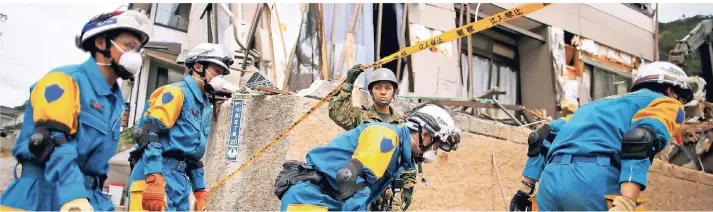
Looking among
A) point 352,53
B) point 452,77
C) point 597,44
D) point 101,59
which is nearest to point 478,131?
point 352,53

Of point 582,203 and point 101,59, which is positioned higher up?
point 101,59

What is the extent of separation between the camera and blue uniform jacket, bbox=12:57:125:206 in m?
2.98

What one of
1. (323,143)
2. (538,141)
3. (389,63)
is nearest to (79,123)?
(538,141)

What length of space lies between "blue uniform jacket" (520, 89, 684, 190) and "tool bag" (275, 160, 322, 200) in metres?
1.48

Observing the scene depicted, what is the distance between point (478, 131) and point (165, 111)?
4625mm

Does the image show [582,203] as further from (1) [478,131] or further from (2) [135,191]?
(1) [478,131]

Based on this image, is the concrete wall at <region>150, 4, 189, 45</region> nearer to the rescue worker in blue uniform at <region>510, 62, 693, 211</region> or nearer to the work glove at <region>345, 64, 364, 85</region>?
the work glove at <region>345, 64, 364, 85</region>

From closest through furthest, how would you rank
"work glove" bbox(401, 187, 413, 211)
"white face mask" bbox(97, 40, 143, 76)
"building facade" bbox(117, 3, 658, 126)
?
"white face mask" bbox(97, 40, 143, 76) → "work glove" bbox(401, 187, 413, 211) → "building facade" bbox(117, 3, 658, 126)

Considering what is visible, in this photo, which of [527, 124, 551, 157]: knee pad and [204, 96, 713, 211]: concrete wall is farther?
[204, 96, 713, 211]: concrete wall

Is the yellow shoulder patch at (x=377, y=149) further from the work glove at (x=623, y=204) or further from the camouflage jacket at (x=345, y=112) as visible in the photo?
the camouflage jacket at (x=345, y=112)

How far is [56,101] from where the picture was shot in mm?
3035

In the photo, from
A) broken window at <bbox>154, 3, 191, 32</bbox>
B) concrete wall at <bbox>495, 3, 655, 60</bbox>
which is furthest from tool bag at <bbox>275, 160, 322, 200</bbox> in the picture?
broken window at <bbox>154, 3, 191, 32</bbox>

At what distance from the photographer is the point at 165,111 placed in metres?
4.64

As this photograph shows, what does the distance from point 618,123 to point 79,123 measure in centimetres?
290
